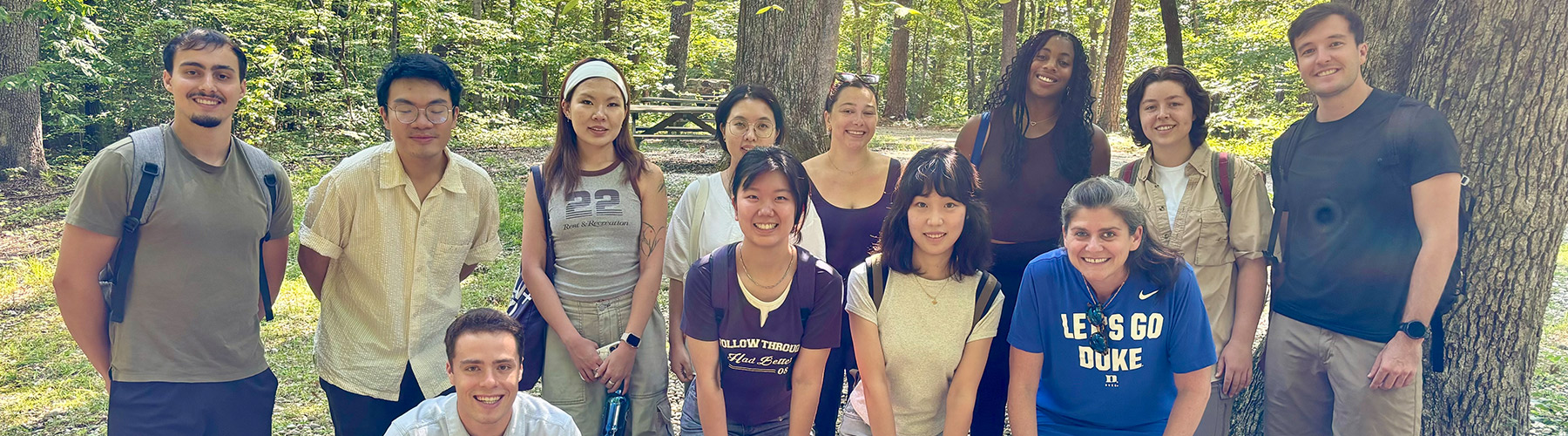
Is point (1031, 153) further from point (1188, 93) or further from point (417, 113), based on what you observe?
point (417, 113)

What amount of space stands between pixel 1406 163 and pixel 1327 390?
2.75ft

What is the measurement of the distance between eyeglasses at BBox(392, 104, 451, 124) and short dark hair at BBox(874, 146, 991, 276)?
1.52 m

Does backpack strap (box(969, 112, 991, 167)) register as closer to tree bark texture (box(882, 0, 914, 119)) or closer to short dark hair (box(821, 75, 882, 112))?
short dark hair (box(821, 75, 882, 112))

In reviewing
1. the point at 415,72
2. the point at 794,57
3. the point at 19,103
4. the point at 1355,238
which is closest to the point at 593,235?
the point at 415,72

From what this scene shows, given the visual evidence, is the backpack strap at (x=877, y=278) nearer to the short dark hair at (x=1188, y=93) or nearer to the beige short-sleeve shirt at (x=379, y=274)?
the short dark hair at (x=1188, y=93)

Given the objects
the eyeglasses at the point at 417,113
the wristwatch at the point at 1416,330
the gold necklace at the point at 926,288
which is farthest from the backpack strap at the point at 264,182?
the wristwatch at the point at 1416,330

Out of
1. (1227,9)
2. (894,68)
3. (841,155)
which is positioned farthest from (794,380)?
(894,68)

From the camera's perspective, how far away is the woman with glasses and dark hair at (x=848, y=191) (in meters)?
3.42

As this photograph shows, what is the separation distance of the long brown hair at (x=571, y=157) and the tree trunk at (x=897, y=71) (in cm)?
2258

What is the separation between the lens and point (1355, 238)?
9.77ft

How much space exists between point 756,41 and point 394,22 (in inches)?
356

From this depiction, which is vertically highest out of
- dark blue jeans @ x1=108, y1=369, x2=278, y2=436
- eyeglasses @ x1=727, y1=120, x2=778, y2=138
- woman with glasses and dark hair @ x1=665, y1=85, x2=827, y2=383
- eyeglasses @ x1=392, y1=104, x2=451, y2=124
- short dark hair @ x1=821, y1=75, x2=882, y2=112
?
short dark hair @ x1=821, y1=75, x2=882, y2=112

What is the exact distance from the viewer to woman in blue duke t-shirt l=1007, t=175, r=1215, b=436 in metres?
2.76

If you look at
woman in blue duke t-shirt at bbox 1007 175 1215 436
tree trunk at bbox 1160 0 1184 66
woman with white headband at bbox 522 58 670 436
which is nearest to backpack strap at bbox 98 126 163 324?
woman with white headband at bbox 522 58 670 436
